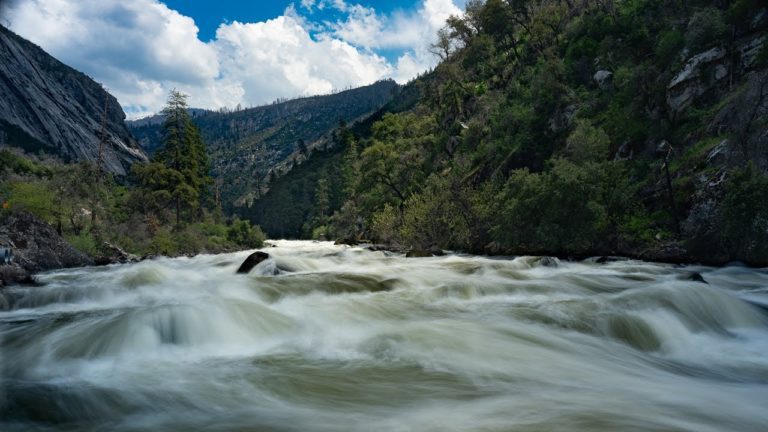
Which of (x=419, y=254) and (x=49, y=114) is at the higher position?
(x=49, y=114)

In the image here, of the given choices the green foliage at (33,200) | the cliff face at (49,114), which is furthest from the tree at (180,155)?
the cliff face at (49,114)

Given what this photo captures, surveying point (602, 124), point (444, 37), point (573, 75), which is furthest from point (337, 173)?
point (602, 124)

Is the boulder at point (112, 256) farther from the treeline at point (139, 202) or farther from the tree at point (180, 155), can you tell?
the tree at point (180, 155)

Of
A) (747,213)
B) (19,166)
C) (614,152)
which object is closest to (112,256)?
(614,152)

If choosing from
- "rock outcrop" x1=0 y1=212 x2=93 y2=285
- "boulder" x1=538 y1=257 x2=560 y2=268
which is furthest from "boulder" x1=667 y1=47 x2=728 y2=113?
"rock outcrop" x1=0 y1=212 x2=93 y2=285

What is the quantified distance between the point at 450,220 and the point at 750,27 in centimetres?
2246

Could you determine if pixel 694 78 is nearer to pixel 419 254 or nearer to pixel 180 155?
pixel 419 254

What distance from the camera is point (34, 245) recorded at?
72.3 ft

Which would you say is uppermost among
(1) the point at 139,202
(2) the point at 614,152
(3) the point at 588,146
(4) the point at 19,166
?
(4) the point at 19,166

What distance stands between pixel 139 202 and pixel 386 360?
54.4m

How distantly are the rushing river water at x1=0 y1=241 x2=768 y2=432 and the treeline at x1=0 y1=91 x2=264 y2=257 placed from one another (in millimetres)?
22457

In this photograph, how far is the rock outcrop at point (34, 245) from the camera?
2066 cm

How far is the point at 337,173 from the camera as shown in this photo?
403ft

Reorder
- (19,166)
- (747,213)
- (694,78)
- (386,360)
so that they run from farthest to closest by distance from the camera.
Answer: (19,166)
(694,78)
(747,213)
(386,360)
